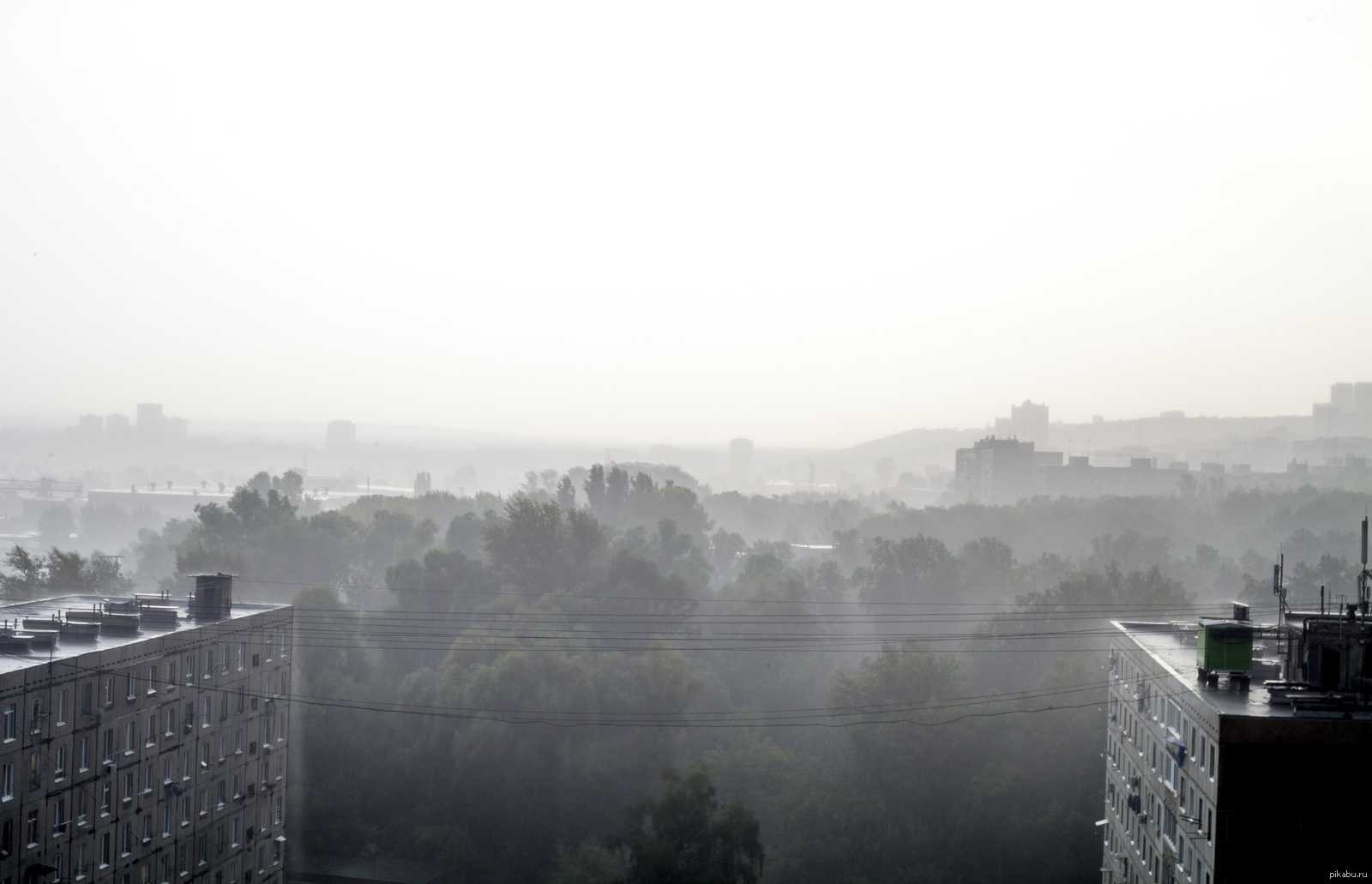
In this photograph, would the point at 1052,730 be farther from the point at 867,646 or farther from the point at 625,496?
the point at 625,496

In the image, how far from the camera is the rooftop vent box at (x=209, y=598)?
21.2 m

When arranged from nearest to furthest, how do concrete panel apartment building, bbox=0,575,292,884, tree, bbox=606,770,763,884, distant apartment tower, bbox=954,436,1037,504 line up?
concrete panel apartment building, bbox=0,575,292,884, tree, bbox=606,770,763,884, distant apartment tower, bbox=954,436,1037,504

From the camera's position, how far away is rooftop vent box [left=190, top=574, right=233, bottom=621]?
21203mm

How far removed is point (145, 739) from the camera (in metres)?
18.5

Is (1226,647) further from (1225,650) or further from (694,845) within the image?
(694,845)

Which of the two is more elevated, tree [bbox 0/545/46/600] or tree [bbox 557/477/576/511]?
tree [bbox 557/477/576/511]

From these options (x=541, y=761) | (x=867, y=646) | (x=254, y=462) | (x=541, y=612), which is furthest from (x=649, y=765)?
(x=254, y=462)

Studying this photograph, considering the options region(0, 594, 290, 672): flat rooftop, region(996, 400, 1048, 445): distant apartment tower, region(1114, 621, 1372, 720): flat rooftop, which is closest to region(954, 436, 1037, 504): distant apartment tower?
region(996, 400, 1048, 445): distant apartment tower

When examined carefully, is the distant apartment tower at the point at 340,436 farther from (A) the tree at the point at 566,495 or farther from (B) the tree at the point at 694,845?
(B) the tree at the point at 694,845

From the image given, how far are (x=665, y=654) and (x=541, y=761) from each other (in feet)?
17.5

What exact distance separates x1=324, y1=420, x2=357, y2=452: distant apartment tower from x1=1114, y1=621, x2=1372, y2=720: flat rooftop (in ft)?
553

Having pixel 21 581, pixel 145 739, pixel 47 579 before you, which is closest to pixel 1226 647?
pixel 145 739

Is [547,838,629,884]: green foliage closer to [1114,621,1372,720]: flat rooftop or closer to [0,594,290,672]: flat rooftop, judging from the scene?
[0,594,290,672]: flat rooftop

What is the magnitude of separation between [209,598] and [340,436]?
167940 mm
